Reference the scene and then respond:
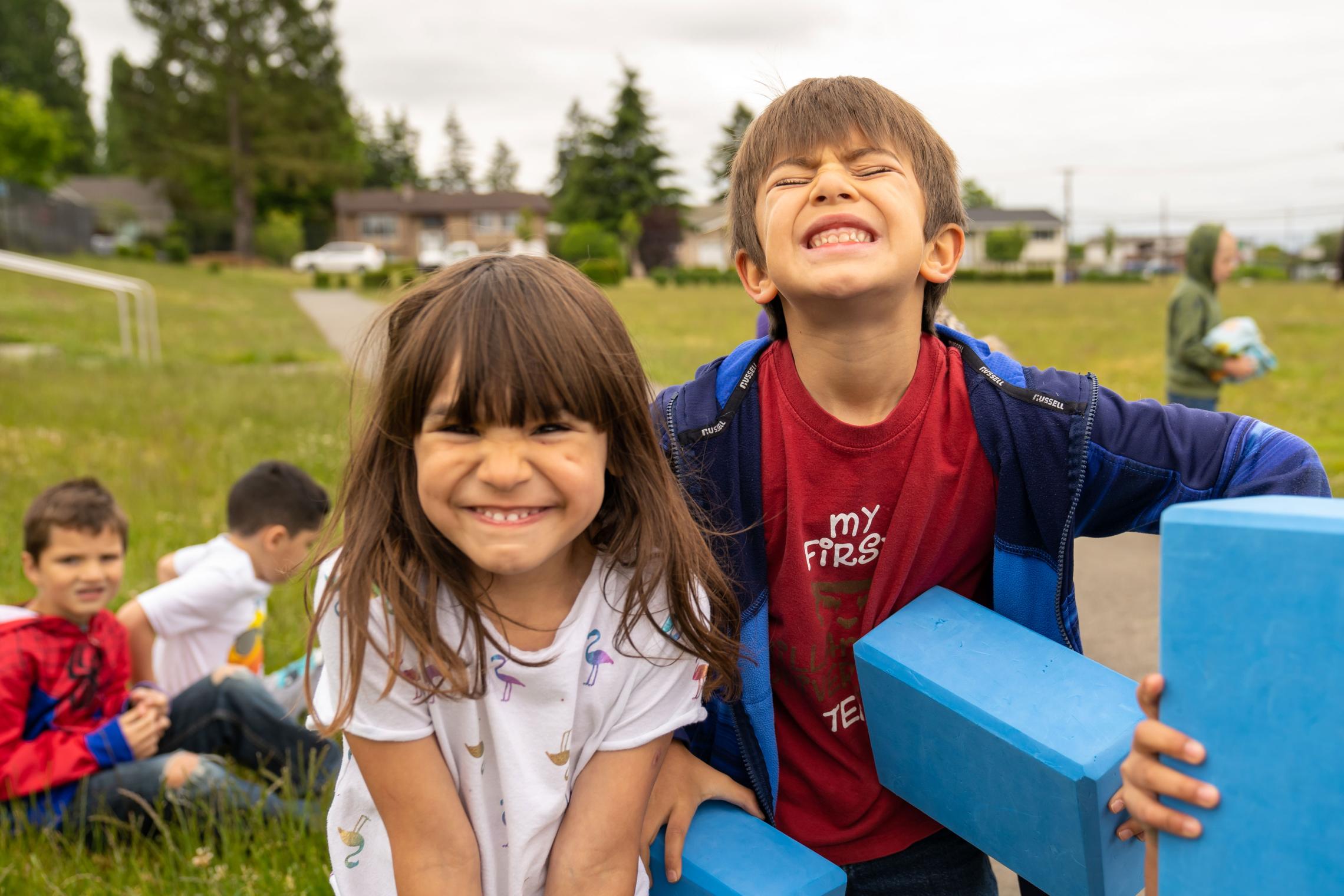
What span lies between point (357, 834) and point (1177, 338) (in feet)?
19.4

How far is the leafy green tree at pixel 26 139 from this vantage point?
4497cm

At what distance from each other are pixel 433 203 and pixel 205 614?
69.7 meters

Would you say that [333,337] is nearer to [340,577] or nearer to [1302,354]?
[1302,354]

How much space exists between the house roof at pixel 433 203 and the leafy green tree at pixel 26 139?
806 inches

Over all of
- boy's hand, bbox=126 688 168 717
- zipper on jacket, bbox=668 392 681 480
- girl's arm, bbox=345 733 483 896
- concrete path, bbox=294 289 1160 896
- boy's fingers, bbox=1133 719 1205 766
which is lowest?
concrete path, bbox=294 289 1160 896

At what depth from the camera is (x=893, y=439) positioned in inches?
74.8

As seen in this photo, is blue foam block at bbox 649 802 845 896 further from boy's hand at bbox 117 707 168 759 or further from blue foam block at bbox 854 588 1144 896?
boy's hand at bbox 117 707 168 759

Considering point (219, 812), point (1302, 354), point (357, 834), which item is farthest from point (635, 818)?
point (1302, 354)

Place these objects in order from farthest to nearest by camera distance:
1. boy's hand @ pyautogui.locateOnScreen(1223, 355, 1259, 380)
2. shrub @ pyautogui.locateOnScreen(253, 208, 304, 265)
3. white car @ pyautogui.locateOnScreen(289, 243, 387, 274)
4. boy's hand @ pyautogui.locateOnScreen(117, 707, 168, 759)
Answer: shrub @ pyautogui.locateOnScreen(253, 208, 304, 265) < white car @ pyautogui.locateOnScreen(289, 243, 387, 274) < boy's hand @ pyautogui.locateOnScreen(1223, 355, 1259, 380) < boy's hand @ pyautogui.locateOnScreen(117, 707, 168, 759)

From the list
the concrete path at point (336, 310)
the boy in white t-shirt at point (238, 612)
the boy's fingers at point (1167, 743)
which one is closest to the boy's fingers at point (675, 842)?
the boy's fingers at point (1167, 743)

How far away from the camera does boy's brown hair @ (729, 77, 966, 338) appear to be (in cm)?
191

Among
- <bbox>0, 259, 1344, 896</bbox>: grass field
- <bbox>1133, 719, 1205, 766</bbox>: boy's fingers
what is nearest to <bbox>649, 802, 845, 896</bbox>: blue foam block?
<bbox>1133, 719, 1205, 766</bbox>: boy's fingers

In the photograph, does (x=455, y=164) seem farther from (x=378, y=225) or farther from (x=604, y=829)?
(x=604, y=829)

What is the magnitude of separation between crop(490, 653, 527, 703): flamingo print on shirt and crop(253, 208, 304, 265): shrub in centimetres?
5402
